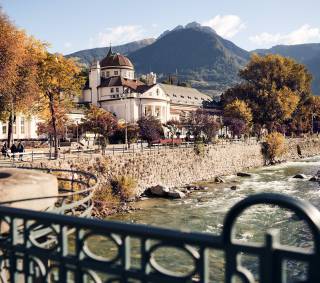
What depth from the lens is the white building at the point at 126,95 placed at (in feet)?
258

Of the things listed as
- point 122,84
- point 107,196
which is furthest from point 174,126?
point 107,196

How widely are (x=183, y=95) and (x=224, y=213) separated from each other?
238ft

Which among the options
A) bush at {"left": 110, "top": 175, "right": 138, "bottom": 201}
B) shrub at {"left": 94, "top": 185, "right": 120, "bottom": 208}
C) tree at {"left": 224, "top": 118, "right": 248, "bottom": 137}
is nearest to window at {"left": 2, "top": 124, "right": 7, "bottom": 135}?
bush at {"left": 110, "top": 175, "right": 138, "bottom": 201}

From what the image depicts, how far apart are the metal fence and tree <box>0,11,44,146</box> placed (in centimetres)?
3016

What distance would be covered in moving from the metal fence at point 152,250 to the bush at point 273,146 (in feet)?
201

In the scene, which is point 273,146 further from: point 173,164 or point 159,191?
point 159,191

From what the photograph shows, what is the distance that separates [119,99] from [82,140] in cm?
2093

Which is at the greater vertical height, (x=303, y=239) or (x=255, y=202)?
(x=255, y=202)

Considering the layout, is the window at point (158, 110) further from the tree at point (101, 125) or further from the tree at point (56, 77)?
the tree at point (56, 77)

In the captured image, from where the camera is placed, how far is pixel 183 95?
327 ft

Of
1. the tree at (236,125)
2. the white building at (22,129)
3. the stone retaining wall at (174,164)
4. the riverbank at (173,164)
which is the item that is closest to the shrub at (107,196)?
the riverbank at (173,164)

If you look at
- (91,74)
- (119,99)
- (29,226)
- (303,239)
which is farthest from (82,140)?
(29,226)

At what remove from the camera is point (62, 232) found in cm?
480

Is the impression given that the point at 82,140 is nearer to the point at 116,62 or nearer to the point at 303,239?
the point at 116,62
